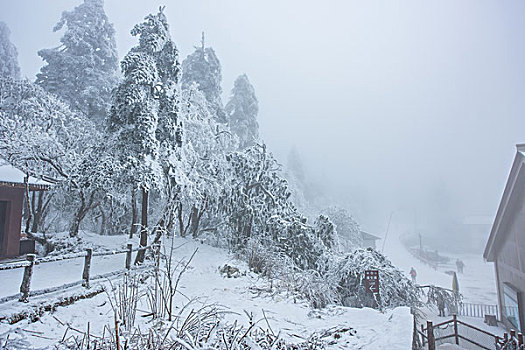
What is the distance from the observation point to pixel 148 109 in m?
9.12

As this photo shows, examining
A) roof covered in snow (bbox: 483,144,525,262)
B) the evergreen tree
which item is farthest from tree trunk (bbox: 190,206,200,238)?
the evergreen tree

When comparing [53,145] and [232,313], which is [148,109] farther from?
[232,313]

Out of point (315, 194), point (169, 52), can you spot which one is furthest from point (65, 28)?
point (315, 194)

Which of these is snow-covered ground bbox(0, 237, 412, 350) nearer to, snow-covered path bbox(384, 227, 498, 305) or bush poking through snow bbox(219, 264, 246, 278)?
bush poking through snow bbox(219, 264, 246, 278)

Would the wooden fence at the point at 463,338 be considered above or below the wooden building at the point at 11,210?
below

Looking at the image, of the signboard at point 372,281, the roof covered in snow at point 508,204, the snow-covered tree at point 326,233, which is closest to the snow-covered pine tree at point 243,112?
the snow-covered tree at point 326,233

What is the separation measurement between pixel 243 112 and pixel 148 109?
49.3ft

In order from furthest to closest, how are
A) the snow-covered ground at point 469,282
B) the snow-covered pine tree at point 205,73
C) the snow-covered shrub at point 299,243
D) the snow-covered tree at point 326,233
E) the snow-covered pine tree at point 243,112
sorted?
the snow-covered pine tree at point 243,112
the snow-covered pine tree at point 205,73
the snow-covered ground at point 469,282
the snow-covered tree at point 326,233
the snow-covered shrub at point 299,243

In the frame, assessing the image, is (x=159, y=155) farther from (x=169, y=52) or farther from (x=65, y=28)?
(x=65, y=28)

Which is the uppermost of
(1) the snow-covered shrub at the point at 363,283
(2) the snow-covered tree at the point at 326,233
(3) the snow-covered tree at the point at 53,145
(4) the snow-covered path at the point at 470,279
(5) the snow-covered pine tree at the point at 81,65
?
(5) the snow-covered pine tree at the point at 81,65

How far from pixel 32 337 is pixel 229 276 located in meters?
5.59

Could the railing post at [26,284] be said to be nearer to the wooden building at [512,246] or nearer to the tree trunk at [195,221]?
the tree trunk at [195,221]

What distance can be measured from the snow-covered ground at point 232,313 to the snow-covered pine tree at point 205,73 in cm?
1332

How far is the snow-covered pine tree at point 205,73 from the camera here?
20.2 metres
